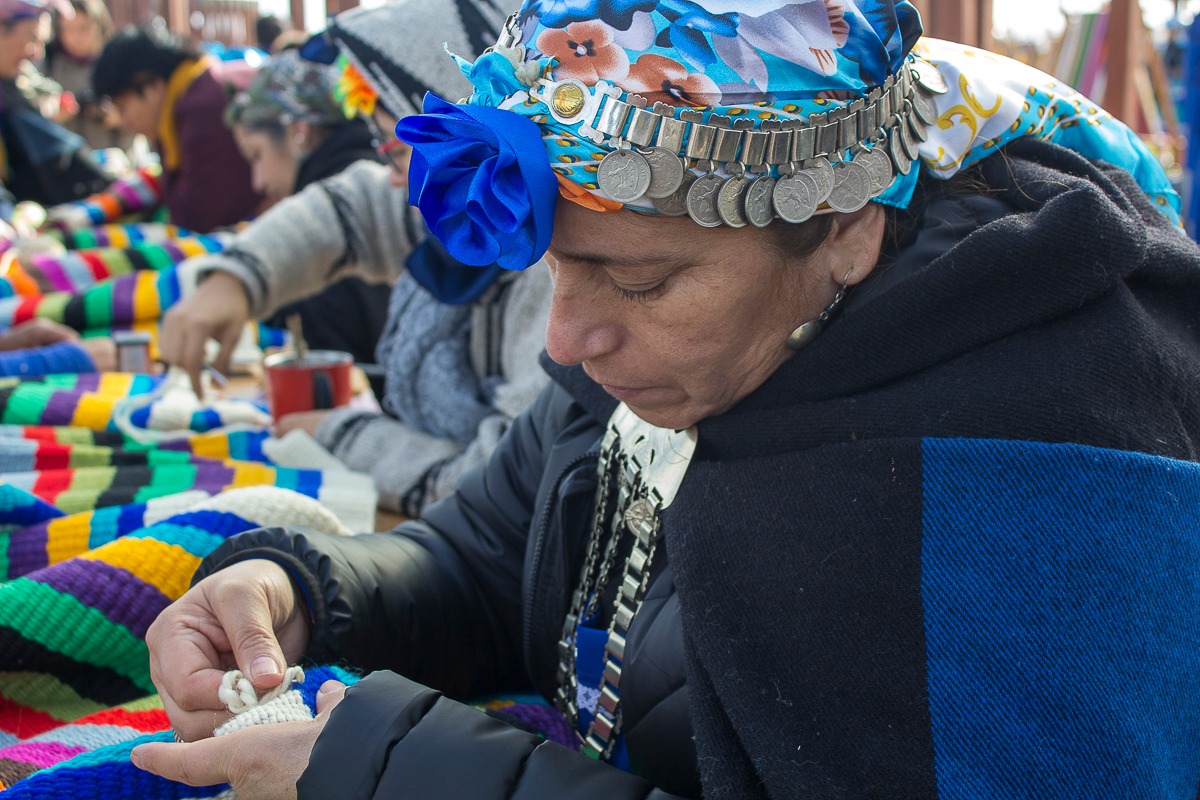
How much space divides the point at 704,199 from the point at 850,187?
170 millimetres

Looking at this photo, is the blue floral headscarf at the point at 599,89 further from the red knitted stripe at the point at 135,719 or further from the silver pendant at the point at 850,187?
the red knitted stripe at the point at 135,719

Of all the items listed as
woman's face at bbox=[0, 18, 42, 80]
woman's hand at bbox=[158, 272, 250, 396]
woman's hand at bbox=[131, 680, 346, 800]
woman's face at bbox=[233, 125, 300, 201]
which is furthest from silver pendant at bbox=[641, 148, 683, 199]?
woman's face at bbox=[0, 18, 42, 80]

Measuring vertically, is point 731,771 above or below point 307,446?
above

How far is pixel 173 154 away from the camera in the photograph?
5.30 metres

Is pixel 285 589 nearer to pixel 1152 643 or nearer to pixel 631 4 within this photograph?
pixel 631 4

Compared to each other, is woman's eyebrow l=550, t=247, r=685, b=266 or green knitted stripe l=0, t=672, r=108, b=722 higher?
woman's eyebrow l=550, t=247, r=685, b=266

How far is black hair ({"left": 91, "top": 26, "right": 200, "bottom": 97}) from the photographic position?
5.13 metres

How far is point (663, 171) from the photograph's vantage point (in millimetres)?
1002

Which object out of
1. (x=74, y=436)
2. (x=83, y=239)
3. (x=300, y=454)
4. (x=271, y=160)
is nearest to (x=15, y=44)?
(x=83, y=239)

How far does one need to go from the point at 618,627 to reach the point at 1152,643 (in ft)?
1.95

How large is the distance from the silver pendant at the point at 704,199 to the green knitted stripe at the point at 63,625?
1.03 metres

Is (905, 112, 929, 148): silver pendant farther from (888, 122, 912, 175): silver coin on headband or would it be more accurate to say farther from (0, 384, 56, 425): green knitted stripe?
(0, 384, 56, 425): green knitted stripe

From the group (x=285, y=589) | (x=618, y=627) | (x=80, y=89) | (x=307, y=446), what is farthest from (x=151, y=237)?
(x=80, y=89)

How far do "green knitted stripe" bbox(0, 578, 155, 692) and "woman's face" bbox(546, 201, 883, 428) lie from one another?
814 millimetres
